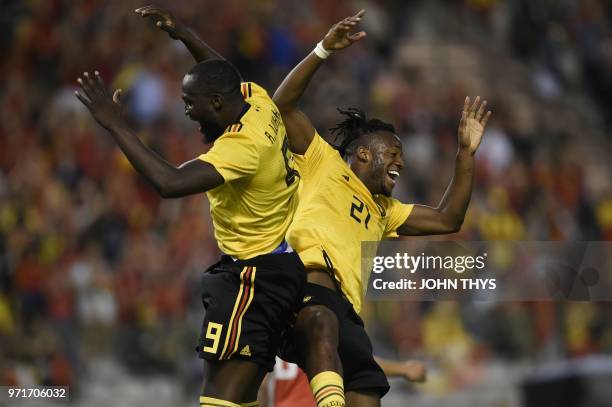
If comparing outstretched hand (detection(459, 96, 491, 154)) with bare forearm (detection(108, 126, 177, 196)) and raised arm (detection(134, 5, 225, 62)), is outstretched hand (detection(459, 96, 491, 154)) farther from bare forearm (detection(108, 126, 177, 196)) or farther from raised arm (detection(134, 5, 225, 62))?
bare forearm (detection(108, 126, 177, 196))

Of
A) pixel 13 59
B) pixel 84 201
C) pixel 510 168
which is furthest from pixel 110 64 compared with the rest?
pixel 510 168

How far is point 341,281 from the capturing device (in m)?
6.80

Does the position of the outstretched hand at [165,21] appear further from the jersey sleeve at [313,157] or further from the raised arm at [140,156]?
the raised arm at [140,156]

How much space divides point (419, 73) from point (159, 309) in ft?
19.7

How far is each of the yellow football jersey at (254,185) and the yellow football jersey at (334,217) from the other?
1.20 feet

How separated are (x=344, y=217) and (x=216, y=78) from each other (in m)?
1.24

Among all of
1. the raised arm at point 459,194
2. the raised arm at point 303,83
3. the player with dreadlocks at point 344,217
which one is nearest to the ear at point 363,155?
the player with dreadlocks at point 344,217

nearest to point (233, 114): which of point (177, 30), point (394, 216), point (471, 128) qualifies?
point (177, 30)

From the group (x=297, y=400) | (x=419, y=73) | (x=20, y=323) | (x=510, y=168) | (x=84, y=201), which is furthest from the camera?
(x=419, y=73)

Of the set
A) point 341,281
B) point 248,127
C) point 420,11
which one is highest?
point 420,11

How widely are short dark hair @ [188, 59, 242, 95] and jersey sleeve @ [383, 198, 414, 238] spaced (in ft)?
5.17

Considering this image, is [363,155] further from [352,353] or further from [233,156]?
[233,156]

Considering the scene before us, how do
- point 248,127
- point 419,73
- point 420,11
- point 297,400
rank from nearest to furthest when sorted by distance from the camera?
point 248,127
point 297,400
point 419,73
point 420,11

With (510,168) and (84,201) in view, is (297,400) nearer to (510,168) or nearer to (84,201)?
(84,201)
